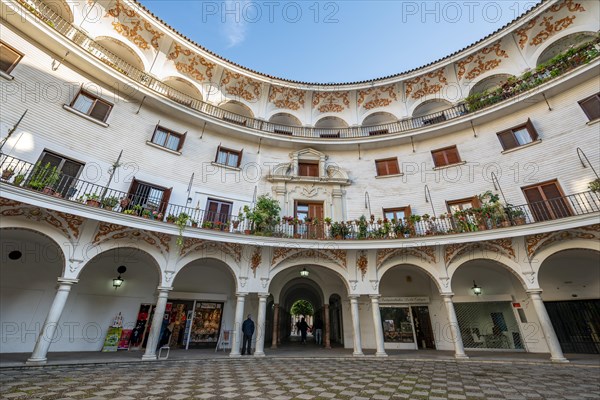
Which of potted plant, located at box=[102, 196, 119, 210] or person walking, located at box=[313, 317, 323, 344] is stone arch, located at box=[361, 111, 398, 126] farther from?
potted plant, located at box=[102, 196, 119, 210]

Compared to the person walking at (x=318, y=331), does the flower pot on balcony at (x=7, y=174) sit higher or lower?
higher

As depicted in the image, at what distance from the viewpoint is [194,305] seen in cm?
1215

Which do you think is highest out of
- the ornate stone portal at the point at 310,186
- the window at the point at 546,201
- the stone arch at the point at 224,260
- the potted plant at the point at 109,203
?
the ornate stone portal at the point at 310,186

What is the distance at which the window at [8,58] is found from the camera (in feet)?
29.8

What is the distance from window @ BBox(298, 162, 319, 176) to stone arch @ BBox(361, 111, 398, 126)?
4533mm

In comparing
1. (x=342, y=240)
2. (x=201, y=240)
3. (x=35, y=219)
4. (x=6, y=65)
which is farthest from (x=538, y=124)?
(x=6, y=65)

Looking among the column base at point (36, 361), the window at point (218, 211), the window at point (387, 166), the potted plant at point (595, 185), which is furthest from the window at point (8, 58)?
the potted plant at point (595, 185)

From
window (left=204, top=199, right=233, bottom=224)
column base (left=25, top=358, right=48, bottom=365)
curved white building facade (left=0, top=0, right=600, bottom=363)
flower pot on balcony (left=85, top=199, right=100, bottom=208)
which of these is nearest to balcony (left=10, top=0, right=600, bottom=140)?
curved white building facade (left=0, top=0, right=600, bottom=363)

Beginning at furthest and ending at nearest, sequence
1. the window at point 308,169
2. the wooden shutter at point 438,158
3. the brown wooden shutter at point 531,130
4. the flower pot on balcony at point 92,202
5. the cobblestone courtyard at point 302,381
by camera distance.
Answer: the window at point 308,169 → the wooden shutter at point 438,158 → the brown wooden shutter at point 531,130 → the flower pot on balcony at point 92,202 → the cobblestone courtyard at point 302,381

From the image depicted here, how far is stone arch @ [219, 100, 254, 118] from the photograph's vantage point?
1572 centimetres

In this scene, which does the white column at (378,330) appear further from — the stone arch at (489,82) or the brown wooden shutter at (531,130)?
the stone arch at (489,82)

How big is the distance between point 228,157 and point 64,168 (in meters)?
6.41

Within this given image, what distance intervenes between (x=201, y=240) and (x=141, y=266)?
337 cm

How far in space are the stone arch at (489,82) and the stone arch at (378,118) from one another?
14.0 ft
